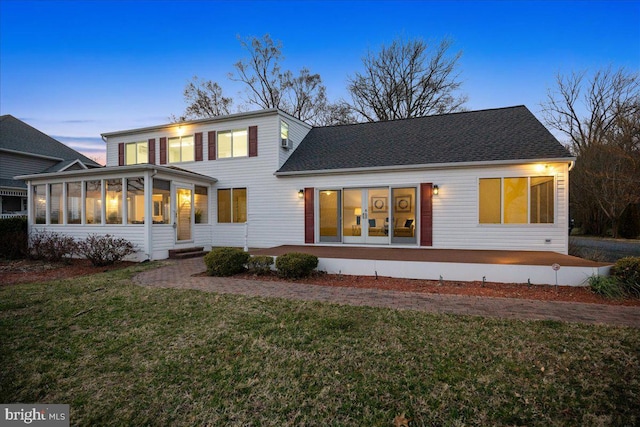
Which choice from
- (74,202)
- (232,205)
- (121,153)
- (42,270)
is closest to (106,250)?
(42,270)

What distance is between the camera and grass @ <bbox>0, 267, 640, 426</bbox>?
2.41 metres

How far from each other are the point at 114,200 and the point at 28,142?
1481 centimetres

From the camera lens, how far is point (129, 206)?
10.4 meters

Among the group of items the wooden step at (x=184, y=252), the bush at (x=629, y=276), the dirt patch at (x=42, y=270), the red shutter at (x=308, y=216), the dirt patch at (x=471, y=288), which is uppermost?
the red shutter at (x=308, y=216)

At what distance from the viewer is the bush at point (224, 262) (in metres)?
7.55

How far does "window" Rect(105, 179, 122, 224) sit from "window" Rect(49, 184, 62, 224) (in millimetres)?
2484

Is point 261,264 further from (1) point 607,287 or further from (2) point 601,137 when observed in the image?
(2) point 601,137

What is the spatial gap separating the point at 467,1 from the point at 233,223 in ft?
42.6

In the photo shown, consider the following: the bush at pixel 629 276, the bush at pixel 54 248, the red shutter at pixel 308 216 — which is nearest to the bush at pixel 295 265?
the red shutter at pixel 308 216

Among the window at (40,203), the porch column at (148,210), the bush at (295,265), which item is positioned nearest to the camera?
the bush at (295,265)

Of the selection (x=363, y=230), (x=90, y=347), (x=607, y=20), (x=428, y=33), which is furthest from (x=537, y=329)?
(x=428, y=33)

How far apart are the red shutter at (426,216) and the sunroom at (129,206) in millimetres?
8088

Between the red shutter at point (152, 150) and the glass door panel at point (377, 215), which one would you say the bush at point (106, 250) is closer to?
the red shutter at point (152, 150)

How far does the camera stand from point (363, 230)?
1099cm
